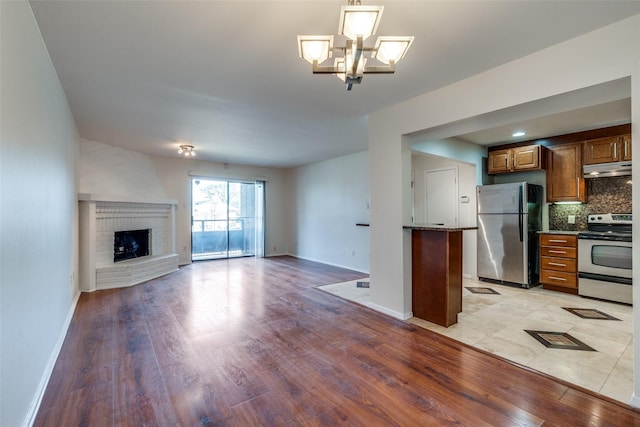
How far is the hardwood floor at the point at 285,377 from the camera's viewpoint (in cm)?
172

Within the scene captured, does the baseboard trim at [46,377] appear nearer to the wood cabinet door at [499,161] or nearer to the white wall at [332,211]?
the white wall at [332,211]

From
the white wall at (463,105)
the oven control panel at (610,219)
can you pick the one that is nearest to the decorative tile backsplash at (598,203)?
the oven control panel at (610,219)

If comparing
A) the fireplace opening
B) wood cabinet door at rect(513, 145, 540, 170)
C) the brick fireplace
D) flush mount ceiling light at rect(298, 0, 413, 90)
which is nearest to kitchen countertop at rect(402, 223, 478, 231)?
flush mount ceiling light at rect(298, 0, 413, 90)

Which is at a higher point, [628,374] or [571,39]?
[571,39]

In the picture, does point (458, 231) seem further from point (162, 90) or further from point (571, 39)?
point (162, 90)

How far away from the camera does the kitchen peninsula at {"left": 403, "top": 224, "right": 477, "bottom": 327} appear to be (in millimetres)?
3000

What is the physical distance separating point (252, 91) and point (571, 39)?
2660 mm

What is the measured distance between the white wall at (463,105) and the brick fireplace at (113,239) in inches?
163

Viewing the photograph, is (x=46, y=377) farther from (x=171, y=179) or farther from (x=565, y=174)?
(x=565, y=174)

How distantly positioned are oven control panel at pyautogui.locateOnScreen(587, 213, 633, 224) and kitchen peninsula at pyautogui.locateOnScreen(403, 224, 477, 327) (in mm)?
2685

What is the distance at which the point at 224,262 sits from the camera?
23.0 ft

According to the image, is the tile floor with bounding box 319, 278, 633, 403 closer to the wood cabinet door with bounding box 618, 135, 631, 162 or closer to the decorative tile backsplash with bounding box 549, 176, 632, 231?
the decorative tile backsplash with bounding box 549, 176, 632, 231

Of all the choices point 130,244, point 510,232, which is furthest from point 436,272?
point 130,244

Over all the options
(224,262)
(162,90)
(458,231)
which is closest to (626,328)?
(458,231)
